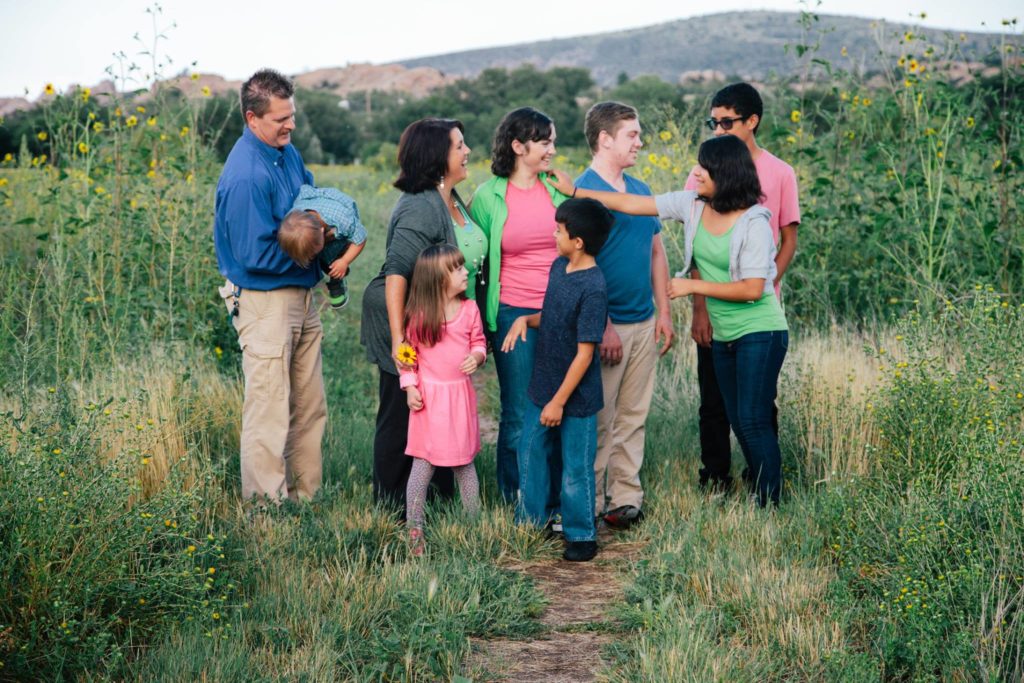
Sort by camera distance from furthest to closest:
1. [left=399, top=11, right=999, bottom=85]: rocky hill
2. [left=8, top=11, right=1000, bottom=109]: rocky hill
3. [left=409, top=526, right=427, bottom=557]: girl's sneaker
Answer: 1. [left=8, top=11, right=1000, bottom=109]: rocky hill
2. [left=399, top=11, right=999, bottom=85]: rocky hill
3. [left=409, top=526, right=427, bottom=557]: girl's sneaker

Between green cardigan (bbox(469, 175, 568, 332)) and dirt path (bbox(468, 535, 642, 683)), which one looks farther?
green cardigan (bbox(469, 175, 568, 332))

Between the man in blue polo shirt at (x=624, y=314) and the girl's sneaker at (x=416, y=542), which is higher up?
the man in blue polo shirt at (x=624, y=314)

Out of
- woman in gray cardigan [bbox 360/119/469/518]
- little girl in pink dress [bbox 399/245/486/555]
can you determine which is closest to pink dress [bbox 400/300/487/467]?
little girl in pink dress [bbox 399/245/486/555]

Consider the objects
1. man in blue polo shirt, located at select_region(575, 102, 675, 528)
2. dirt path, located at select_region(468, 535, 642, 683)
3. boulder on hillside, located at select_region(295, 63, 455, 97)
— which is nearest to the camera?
dirt path, located at select_region(468, 535, 642, 683)

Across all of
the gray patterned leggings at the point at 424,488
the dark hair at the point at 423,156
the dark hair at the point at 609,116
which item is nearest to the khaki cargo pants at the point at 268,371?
the gray patterned leggings at the point at 424,488

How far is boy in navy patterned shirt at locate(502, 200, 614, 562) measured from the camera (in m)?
4.57

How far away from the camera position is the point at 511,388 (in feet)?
16.6

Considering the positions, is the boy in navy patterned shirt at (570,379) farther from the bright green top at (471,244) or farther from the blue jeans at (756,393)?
the blue jeans at (756,393)

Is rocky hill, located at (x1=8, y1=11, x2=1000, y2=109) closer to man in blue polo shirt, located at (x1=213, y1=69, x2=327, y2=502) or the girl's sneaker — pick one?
man in blue polo shirt, located at (x1=213, y1=69, x2=327, y2=502)

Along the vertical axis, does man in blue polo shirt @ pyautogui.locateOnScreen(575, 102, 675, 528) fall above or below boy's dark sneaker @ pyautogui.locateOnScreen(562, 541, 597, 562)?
above

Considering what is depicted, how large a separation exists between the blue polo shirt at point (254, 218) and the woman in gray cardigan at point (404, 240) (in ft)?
1.37

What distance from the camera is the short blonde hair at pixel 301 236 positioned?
4543mm

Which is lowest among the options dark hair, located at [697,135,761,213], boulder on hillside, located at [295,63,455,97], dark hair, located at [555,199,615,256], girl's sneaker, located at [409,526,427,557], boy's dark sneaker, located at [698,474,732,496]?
boy's dark sneaker, located at [698,474,732,496]

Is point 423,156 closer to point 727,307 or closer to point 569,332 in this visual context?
point 569,332
